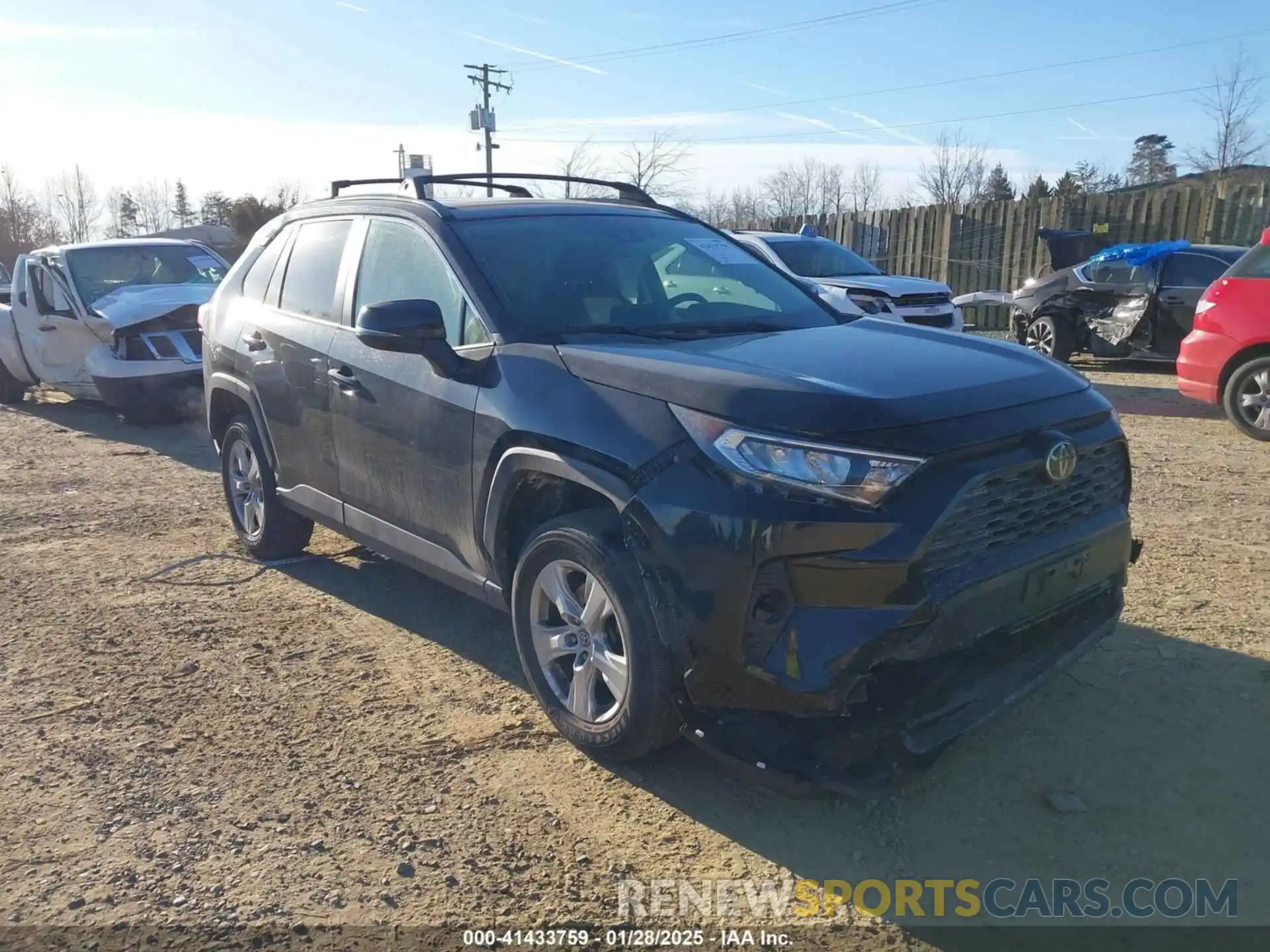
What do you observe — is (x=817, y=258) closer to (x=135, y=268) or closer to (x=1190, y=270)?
(x=1190, y=270)

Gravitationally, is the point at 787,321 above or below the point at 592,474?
above

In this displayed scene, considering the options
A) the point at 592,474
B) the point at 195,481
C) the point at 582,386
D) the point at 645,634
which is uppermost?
the point at 582,386

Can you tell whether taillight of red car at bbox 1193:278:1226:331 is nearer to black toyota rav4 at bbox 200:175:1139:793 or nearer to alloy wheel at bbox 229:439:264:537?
black toyota rav4 at bbox 200:175:1139:793

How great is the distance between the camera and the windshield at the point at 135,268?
10.9 m

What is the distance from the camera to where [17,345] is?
11867mm

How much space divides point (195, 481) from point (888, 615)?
664cm

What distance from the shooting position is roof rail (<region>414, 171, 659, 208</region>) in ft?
15.2

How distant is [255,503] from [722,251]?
2936 mm

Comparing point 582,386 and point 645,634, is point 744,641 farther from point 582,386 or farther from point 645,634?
point 582,386

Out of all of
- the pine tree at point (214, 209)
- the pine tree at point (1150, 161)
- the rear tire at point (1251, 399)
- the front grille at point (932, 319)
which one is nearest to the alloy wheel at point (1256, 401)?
the rear tire at point (1251, 399)

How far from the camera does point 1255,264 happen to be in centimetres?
830

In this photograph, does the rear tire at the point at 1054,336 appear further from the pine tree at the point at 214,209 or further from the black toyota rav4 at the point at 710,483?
the pine tree at the point at 214,209

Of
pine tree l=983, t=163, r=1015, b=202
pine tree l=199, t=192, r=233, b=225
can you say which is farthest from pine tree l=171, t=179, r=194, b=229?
pine tree l=983, t=163, r=1015, b=202

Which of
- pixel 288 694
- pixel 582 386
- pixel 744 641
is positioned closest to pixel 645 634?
pixel 744 641
